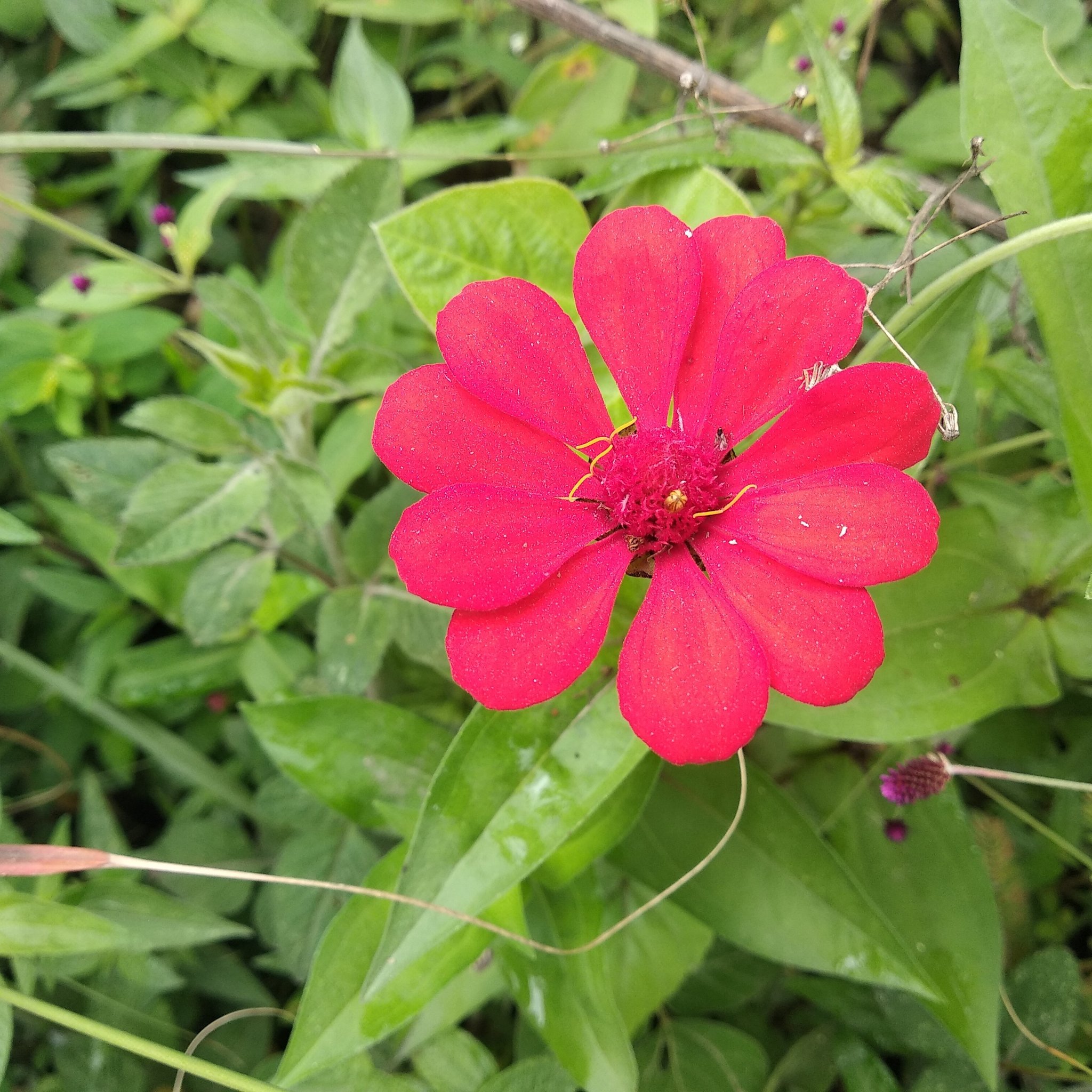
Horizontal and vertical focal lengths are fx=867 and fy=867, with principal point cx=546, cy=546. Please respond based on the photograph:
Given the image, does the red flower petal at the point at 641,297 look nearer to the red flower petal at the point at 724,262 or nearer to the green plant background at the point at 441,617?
the red flower petal at the point at 724,262

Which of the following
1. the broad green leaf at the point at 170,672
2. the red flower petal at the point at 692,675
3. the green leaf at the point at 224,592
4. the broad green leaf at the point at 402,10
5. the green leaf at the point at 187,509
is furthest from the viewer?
the broad green leaf at the point at 402,10

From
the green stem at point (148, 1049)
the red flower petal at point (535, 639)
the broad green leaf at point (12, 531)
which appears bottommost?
the green stem at point (148, 1049)

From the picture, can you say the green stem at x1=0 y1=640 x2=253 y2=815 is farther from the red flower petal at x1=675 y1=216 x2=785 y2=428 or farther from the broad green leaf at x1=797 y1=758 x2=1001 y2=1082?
the red flower petal at x1=675 y1=216 x2=785 y2=428

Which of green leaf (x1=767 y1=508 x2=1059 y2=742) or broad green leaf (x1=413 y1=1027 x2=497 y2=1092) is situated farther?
broad green leaf (x1=413 y1=1027 x2=497 y2=1092)

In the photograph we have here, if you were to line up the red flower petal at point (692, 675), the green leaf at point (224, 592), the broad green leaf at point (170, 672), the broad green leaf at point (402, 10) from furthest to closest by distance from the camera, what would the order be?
the broad green leaf at point (402, 10)
the broad green leaf at point (170, 672)
the green leaf at point (224, 592)
the red flower petal at point (692, 675)

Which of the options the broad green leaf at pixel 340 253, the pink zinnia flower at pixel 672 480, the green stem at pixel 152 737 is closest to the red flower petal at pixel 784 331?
the pink zinnia flower at pixel 672 480

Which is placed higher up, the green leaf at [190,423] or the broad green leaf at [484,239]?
the broad green leaf at [484,239]

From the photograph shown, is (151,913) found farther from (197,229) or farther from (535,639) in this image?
(197,229)

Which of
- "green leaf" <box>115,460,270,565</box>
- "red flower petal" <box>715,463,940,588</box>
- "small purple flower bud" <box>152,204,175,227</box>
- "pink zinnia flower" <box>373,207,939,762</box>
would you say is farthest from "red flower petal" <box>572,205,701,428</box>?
"small purple flower bud" <box>152,204,175,227</box>

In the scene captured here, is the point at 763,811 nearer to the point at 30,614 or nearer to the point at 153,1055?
the point at 153,1055
